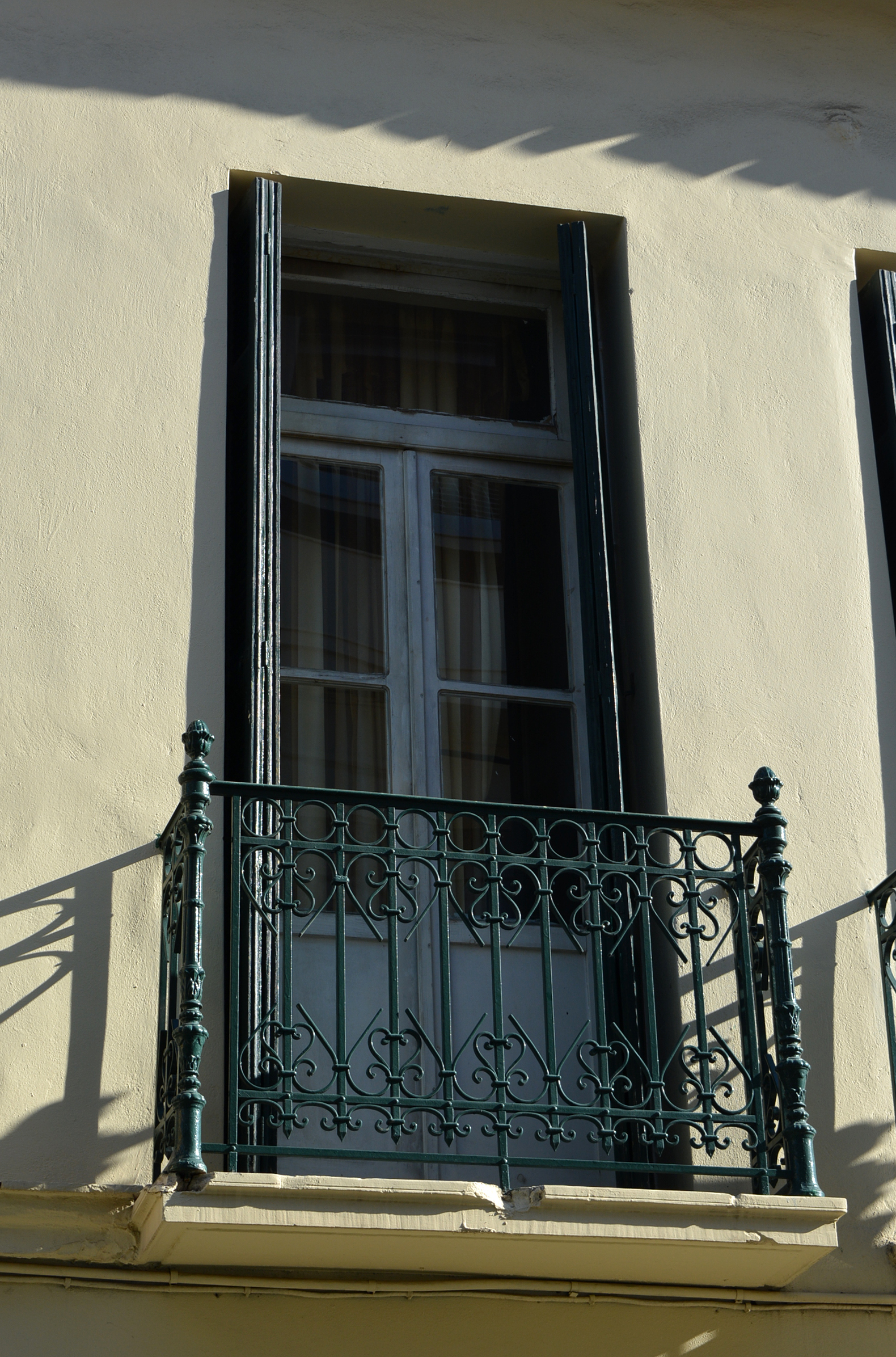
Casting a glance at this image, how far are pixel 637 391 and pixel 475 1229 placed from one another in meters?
2.89

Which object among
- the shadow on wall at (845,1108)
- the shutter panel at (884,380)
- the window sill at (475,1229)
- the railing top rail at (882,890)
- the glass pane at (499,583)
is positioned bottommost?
the window sill at (475,1229)

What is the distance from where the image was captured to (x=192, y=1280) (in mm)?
4898

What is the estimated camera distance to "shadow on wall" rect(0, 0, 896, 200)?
20.8ft

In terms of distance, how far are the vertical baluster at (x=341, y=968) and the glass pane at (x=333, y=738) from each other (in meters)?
0.73

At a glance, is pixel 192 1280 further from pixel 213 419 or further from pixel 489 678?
pixel 213 419

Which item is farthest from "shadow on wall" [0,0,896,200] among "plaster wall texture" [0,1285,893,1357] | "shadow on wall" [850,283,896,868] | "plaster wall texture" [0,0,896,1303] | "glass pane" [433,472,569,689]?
"plaster wall texture" [0,1285,893,1357]

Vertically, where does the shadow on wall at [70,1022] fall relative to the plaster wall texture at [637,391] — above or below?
below

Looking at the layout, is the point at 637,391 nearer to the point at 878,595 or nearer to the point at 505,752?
the point at 878,595

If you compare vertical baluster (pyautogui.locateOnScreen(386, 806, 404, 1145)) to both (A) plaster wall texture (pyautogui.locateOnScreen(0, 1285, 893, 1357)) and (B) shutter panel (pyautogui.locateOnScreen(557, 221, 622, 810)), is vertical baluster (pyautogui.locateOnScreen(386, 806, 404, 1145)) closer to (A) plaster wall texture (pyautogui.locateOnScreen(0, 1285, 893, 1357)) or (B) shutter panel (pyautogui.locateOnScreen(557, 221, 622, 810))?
(A) plaster wall texture (pyautogui.locateOnScreen(0, 1285, 893, 1357))

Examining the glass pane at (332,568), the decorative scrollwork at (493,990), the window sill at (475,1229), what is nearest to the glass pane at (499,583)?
the glass pane at (332,568)

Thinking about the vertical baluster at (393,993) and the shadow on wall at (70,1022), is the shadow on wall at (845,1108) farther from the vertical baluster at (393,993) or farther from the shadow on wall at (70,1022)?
the shadow on wall at (70,1022)

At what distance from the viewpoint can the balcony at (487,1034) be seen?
4770mm

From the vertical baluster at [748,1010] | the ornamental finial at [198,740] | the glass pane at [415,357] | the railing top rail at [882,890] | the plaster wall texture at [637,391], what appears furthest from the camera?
the glass pane at [415,357]

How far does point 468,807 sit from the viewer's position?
17.1 feet
